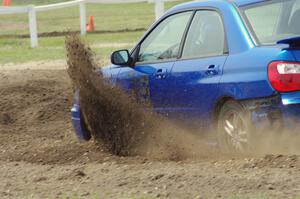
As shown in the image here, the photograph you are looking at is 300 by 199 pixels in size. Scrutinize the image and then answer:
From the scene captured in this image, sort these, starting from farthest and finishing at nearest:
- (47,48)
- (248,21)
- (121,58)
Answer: (47,48) → (121,58) → (248,21)

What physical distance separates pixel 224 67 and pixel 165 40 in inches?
53.9

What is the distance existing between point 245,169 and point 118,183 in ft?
3.45

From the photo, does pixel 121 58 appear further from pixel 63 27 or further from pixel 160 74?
pixel 63 27

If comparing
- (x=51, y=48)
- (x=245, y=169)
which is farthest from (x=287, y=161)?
(x=51, y=48)

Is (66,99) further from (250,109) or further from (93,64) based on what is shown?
(250,109)

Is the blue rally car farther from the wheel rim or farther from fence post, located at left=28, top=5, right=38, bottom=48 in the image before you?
fence post, located at left=28, top=5, right=38, bottom=48

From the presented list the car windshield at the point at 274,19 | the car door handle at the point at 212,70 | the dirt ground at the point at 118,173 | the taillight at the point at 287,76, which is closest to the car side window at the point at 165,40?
the car door handle at the point at 212,70

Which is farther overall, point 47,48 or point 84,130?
point 47,48

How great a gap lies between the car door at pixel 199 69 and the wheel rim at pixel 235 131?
0.90ft

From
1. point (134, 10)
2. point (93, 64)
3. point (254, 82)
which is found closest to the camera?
point (254, 82)

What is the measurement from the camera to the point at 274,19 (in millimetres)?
9125

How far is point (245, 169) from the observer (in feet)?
26.0

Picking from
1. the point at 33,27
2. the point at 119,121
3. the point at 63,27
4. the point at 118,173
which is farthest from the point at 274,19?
the point at 63,27

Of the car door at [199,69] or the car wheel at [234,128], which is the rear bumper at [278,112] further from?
the car door at [199,69]
